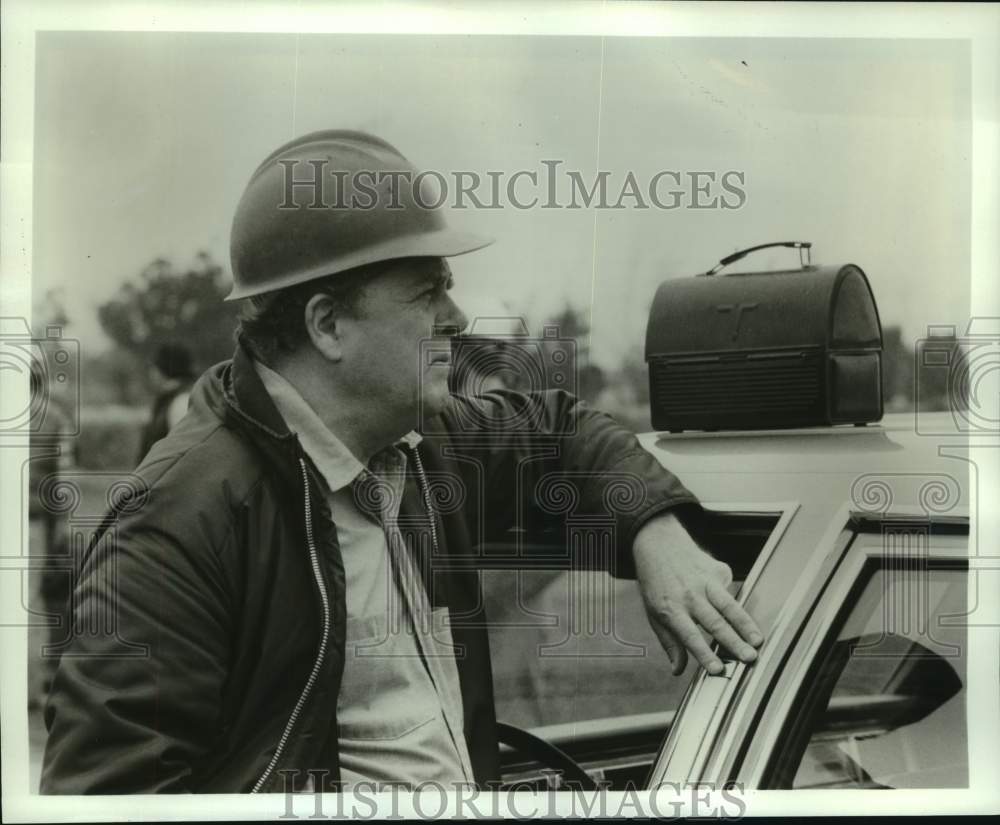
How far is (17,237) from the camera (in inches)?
111

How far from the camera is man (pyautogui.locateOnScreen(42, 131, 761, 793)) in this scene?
8.63ft

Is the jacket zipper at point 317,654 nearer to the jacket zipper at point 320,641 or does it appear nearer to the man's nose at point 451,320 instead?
the jacket zipper at point 320,641

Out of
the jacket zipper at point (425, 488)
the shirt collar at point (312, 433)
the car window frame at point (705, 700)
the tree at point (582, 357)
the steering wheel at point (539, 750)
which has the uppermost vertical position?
the tree at point (582, 357)

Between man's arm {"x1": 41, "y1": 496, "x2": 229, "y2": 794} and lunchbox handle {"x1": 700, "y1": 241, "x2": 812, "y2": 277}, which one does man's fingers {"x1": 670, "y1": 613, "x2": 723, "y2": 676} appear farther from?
man's arm {"x1": 41, "y1": 496, "x2": 229, "y2": 794}

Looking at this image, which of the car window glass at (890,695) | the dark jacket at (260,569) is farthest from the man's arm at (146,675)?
the car window glass at (890,695)

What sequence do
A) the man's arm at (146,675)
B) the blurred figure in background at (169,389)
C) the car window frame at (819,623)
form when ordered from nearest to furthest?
1. the car window frame at (819,623)
2. the man's arm at (146,675)
3. the blurred figure in background at (169,389)

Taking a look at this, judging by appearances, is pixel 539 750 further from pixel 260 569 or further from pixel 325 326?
pixel 325 326

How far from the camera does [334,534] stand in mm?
2662

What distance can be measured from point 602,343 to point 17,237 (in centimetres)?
153

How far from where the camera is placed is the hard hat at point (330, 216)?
2.68 metres

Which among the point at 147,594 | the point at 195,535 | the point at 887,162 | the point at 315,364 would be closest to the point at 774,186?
the point at 887,162

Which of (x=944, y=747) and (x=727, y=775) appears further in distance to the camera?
(x=944, y=747)

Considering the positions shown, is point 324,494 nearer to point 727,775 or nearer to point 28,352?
point 28,352

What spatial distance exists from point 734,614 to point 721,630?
51 mm
